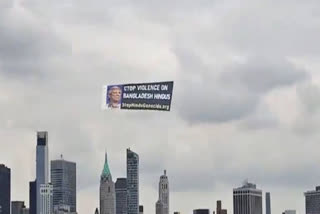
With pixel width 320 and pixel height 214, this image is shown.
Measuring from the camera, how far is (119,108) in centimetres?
4828

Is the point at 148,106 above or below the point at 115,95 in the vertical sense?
below

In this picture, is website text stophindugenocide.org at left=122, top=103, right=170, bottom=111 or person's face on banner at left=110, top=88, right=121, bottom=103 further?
person's face on banner at left=110, top=88, right=121, bottom=103

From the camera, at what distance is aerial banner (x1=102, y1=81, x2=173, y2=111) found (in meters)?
47.1

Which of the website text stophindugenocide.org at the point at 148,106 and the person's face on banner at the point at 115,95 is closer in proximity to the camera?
the website text stophindugenocide.org at the point at 148,106

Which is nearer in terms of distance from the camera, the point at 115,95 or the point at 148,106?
the point at 148,106

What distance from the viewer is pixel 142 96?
47.2 metres

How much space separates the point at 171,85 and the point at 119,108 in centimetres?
295

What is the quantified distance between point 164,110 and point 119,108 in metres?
2.70

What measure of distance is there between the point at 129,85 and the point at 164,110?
2.69 metres

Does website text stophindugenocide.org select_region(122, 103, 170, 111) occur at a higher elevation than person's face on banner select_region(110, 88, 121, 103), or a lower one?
lower

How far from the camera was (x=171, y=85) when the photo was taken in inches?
1864

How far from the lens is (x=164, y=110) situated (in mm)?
46750

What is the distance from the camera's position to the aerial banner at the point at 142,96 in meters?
47.1

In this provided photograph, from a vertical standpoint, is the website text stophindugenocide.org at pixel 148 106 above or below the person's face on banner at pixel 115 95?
below
